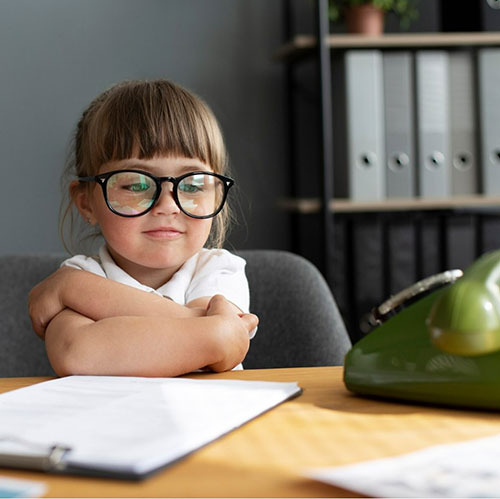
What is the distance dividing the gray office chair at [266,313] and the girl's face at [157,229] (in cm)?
22

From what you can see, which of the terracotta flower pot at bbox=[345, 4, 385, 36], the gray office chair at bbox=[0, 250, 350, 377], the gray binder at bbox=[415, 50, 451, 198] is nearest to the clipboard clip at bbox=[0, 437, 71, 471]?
the gray office chair at bbox=[0, 250, 350, 377]

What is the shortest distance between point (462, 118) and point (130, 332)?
1591 millimetres

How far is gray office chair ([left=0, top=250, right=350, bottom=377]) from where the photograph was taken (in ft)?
3.97

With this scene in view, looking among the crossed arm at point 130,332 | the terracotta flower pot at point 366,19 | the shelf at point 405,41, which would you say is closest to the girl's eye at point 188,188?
the crossed arm at point 130,332

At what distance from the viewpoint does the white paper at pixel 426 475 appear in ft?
1.31

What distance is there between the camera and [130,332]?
798 millimetres

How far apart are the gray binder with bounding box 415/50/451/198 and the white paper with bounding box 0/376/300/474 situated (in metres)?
1.55

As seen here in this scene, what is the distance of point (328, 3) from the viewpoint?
7.48 ft

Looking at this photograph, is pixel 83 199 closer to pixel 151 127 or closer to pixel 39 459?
pixel 151 127

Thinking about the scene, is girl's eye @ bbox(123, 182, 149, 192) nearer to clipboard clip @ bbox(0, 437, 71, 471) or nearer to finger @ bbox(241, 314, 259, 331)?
finger @ bbox(241, 314, 259, 331)

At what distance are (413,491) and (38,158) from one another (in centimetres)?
213

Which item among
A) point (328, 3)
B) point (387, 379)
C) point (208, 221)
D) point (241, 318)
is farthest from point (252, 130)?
point (387, 379)

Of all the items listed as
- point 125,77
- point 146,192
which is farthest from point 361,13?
point 146,192

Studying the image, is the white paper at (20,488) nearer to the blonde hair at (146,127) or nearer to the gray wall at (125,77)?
the blonde hair at (146,127)
